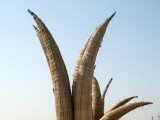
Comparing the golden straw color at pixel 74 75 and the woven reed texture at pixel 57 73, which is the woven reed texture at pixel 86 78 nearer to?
the golden straw color at pixel 74 75

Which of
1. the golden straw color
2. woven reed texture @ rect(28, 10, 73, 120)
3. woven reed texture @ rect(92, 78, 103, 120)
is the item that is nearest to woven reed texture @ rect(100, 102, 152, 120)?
the golden straw color

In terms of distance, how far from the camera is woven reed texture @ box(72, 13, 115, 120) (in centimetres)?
855

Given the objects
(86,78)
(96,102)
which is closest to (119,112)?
(86,78)

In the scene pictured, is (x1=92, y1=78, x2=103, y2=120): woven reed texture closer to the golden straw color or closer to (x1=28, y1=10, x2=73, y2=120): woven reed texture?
the golden straw color

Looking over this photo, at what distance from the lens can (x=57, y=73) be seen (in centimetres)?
873

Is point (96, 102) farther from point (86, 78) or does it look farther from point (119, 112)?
point (86, 78)

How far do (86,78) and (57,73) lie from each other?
68cm

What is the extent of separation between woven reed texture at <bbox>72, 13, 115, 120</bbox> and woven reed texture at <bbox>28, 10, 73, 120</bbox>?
0.66 feet

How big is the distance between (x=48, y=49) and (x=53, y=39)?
11.0 inches

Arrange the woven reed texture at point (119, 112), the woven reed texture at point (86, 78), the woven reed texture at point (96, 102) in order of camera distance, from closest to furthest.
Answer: the woven reed texture at point (86, 78), the woven reed texture at point (119, 112), the woven reed texture at point (96, 102)

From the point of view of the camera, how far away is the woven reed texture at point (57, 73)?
337 inches

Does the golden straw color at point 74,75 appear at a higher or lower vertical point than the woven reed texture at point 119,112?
higher

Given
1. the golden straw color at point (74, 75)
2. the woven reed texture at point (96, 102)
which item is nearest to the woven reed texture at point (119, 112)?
the golden straw color at point (74, 75)

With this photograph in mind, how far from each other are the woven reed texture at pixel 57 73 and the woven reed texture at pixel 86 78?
0.20 m
